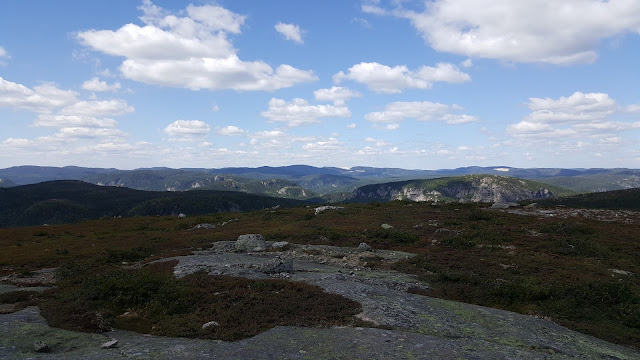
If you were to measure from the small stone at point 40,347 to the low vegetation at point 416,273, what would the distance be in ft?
6.75

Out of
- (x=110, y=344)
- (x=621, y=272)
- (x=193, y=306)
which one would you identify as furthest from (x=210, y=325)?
(x=621, y=272)

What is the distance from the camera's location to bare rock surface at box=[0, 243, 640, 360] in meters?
10.7

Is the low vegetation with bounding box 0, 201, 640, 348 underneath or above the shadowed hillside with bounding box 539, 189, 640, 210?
above

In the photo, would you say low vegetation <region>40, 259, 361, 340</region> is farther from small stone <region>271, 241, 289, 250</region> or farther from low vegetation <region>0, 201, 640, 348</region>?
small stone <region>271, 241, 289, 250</region>

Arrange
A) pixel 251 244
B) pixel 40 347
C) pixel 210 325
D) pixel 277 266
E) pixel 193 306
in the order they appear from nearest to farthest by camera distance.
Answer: pixel 40 347, pixel 210 325, pixel 193 306, pixel 277 266, pixel 251 244

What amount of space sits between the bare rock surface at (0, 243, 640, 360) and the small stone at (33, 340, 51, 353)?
138 mm

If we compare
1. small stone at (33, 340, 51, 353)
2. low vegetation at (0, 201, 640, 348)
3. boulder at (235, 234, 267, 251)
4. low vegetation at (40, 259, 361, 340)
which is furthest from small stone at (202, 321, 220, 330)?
boulder at (235, 234, 267, 251)

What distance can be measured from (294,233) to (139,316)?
2718 cm

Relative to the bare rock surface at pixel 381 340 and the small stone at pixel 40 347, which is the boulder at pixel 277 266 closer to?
the bare rock surface at pixel 381 340

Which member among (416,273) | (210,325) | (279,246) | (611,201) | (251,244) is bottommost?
(611,201)

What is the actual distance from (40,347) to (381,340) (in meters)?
10.5

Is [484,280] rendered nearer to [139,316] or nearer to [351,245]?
[351,245]

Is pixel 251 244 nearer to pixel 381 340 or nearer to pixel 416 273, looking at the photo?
pixel 416 273

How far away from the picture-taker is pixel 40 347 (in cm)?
1077
